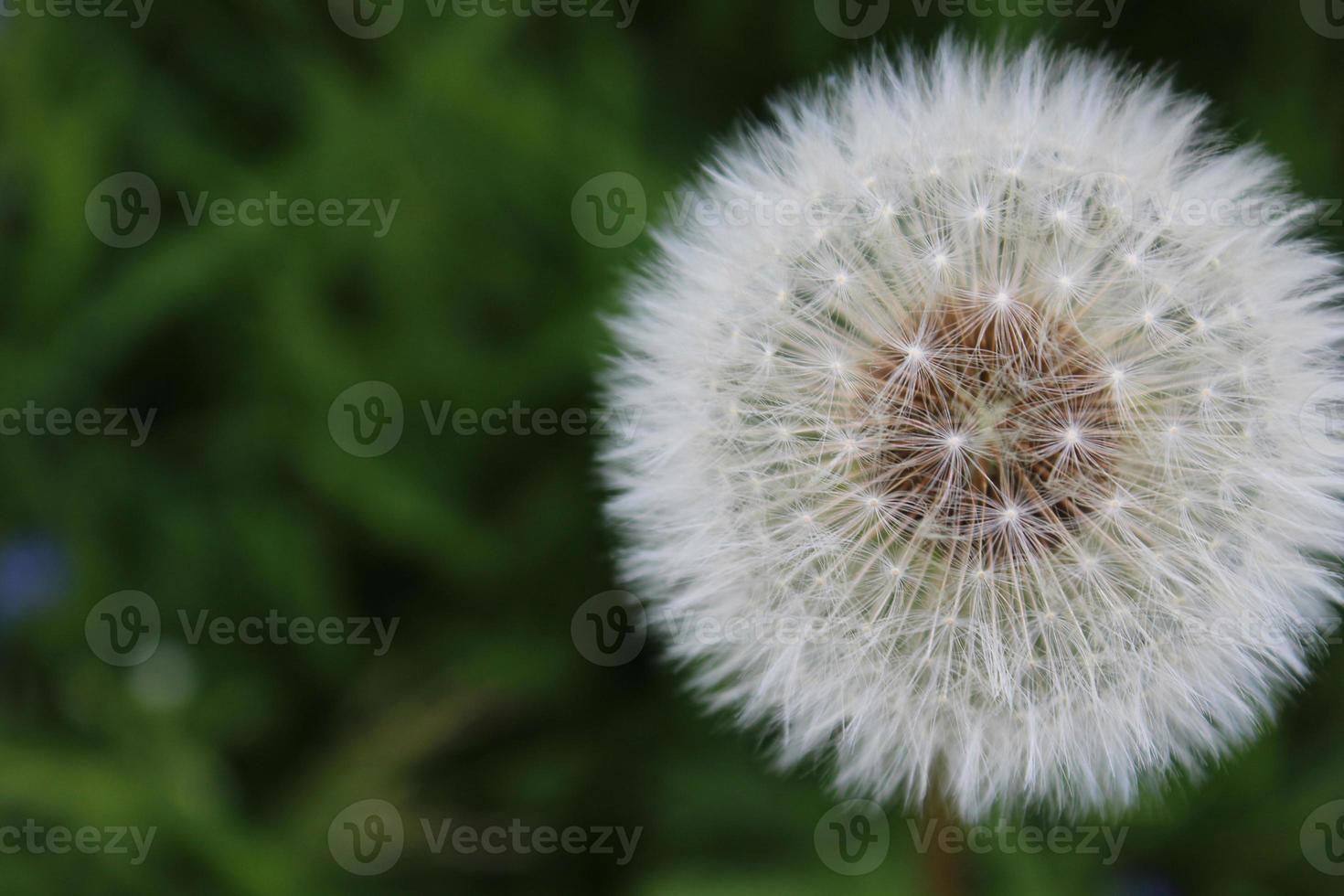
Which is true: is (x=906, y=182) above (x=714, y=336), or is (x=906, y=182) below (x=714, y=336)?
above

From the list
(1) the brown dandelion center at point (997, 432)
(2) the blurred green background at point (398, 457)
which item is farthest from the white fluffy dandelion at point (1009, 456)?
(2) the blurred green background at point (398, 457)

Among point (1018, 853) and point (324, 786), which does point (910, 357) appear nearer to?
point (1018, 853)

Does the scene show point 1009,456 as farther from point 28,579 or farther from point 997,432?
point 28,579

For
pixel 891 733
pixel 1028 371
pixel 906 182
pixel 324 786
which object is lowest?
pixel 324 786

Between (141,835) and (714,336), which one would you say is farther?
(141,835)

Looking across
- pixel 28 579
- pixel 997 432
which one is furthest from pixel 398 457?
pixel 997 432

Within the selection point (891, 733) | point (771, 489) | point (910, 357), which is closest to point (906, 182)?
point (910, 357)
